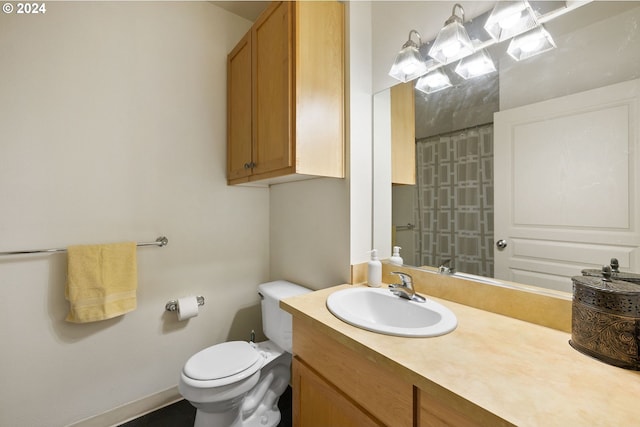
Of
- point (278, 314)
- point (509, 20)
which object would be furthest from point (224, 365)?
point (509, 20)

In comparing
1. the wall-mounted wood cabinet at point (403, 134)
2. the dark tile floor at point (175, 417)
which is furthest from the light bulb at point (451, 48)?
the dark tile floor at point (175, 417)

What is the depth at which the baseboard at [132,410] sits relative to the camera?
1.45 meters

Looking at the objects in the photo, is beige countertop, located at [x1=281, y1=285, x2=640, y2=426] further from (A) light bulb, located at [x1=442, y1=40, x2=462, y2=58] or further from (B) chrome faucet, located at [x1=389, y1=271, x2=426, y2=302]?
(A) light bulb, located at [x1=442, y1=40, x2=462, y2=58]

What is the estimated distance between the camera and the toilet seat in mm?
1228

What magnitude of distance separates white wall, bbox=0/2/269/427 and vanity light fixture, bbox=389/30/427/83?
121 cm

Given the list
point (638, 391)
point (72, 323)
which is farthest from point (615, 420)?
point (72, 323)

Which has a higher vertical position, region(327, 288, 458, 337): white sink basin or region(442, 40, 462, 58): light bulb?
region(442, 40, 462, 58): light bulb

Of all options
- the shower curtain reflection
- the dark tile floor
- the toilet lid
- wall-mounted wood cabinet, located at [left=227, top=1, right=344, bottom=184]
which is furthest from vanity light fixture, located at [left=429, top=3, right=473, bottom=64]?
the dark tile floor

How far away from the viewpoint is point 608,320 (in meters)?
0.67

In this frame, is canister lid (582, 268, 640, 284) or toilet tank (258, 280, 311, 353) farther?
toilet tank (258, 280, 311, 353)

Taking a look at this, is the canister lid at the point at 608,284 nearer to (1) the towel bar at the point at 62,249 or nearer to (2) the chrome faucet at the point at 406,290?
(2) the chrome faucet at the point at 406,290

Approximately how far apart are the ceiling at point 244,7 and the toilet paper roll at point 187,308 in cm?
198

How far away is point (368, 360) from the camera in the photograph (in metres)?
0.80

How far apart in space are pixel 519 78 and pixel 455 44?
284 millimetres
